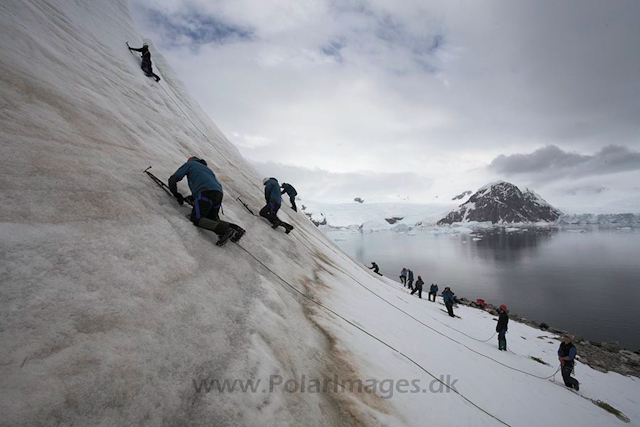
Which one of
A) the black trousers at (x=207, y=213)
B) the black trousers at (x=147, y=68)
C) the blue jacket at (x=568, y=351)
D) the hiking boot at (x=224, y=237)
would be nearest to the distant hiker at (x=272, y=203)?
the black trousers at (x=207, y=213)

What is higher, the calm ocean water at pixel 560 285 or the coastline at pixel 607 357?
the coastline at pixel 607 357

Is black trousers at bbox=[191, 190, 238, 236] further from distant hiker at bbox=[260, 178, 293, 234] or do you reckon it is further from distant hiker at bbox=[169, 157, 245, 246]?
distant hiker at bbox=[260, 178, 293, 234]

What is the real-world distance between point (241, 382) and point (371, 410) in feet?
5.49

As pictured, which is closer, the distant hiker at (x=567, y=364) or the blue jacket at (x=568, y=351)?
the blue jacket at (x=568, y=351)

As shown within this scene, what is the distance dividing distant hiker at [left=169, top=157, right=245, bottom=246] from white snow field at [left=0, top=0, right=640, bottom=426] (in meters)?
0.20

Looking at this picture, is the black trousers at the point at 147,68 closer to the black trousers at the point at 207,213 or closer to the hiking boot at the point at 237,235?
the black trousers at the point at 207,213

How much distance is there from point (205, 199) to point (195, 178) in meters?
0.48

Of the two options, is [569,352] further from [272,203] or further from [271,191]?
[271,191]

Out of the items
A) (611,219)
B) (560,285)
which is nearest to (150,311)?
(560,285)

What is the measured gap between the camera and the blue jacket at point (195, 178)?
181 inches

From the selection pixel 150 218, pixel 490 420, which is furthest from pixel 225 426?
pixel 490 420

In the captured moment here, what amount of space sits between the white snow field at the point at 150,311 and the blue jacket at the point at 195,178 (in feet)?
1.32

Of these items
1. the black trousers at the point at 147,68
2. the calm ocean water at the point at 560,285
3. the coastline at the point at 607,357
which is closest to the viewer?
the black trousers at the point at 147,68

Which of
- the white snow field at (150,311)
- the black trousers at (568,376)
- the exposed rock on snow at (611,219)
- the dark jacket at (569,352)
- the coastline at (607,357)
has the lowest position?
the coastline at (607,357)
